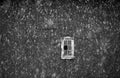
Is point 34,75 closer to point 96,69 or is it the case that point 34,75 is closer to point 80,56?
point 80,56

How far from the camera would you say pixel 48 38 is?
820 cm

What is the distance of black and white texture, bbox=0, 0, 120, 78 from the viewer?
8.14 m

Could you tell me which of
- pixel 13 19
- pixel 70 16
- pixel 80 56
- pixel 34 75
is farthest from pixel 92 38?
pixel 13 19

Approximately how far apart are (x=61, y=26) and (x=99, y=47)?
2.53m

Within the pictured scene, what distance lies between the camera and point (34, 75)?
8.12m

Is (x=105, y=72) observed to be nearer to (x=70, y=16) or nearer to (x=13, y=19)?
(x=70, y=16)

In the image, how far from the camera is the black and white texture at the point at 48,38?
8.14 metres

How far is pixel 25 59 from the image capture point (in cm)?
813

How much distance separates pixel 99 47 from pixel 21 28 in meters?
4.61

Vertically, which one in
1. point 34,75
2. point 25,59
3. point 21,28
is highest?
point 21,28

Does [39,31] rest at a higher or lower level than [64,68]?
higher

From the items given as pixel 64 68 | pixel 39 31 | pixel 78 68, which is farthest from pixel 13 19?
pixel 78 68

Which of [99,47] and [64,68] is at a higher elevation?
[99,47]

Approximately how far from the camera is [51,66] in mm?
8188
